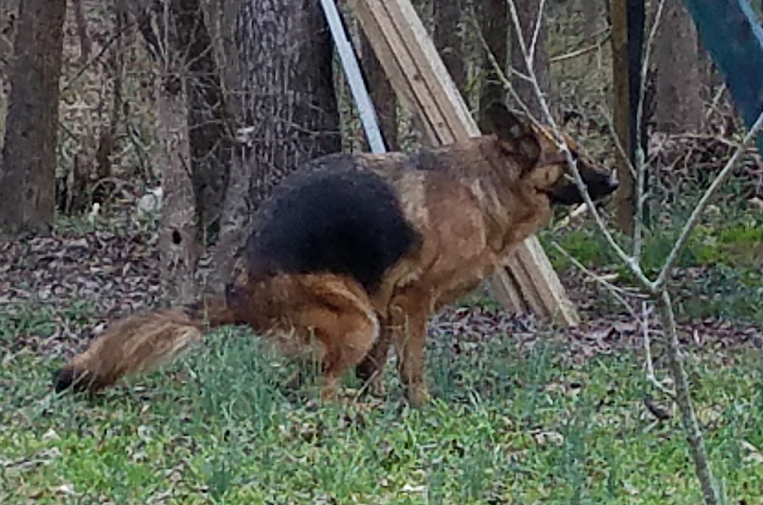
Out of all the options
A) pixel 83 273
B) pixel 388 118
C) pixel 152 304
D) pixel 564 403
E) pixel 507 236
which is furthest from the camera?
pixel 388 118

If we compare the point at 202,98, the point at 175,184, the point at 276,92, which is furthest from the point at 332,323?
the point at 202,98

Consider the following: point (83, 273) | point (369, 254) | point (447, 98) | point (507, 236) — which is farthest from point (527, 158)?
point (83, 273)

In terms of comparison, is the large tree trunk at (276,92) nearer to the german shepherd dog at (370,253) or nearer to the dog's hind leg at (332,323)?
the german shepherd dog at (370,253)

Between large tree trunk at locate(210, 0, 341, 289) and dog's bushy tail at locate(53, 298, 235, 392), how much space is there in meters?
3.83

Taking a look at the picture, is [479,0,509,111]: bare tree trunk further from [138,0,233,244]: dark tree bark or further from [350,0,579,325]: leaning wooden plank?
[350,0,579,325]: leaning wooden plank

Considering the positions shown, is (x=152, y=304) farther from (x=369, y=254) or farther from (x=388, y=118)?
(x=388, y=118)

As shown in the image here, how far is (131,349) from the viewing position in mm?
7281

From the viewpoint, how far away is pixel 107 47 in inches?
666

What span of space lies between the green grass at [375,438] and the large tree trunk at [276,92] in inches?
129

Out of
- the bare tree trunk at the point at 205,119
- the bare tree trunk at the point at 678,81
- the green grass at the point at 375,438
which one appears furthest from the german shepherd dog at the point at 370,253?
the bare tree trunk at the point at 678,81

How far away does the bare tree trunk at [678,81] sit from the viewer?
64.2 ft

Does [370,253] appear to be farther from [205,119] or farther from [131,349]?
[205,119]

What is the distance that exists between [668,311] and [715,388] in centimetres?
419

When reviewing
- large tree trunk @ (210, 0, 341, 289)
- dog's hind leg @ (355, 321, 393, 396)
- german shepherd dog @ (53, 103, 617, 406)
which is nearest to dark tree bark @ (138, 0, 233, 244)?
large tree trunk @ (210, 0, 341, 289)
